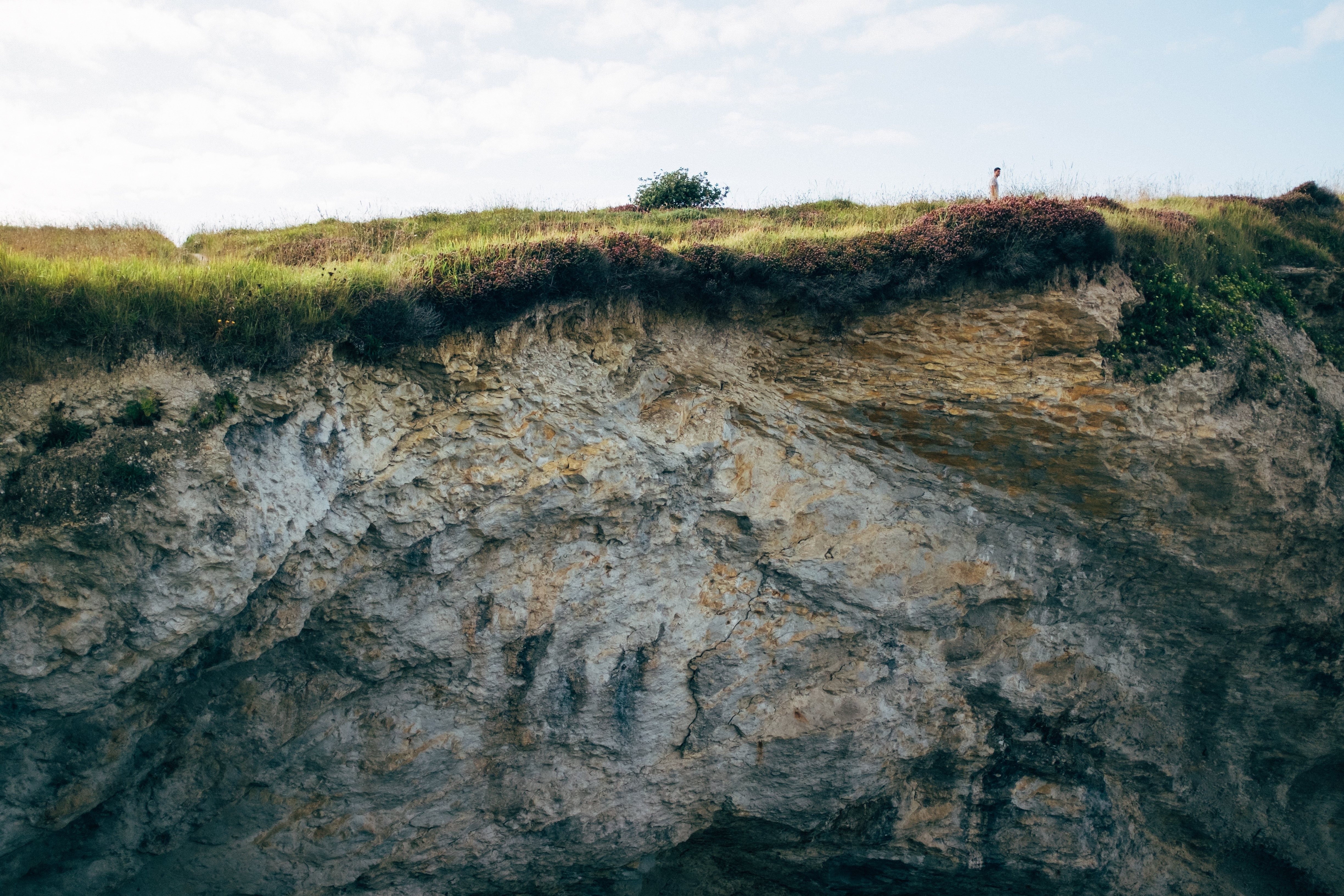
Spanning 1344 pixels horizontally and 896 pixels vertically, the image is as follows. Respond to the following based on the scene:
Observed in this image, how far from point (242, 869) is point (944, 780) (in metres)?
9.00

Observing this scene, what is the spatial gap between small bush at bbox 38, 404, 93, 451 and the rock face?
83 centimetres

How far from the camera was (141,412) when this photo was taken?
Answer: 24.2ft

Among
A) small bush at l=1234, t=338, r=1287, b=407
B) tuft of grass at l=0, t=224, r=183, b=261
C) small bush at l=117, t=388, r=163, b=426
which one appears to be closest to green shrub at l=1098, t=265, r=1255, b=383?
small bush at l=1234, t=338, r=1287, b=407

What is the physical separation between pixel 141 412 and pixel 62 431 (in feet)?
2.24

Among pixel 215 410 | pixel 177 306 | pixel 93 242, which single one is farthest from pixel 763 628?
pixel 93 242

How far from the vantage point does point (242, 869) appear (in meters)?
8.58

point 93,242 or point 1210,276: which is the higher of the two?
point 93,242

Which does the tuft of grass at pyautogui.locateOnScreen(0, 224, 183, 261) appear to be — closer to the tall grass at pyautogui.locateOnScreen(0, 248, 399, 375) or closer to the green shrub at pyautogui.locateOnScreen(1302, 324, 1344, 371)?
the tall grass at pyautogui.locateOnScreen(0, 248, 399, 375)

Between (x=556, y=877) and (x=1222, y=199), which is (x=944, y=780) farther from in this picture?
(x=1222, y=199)

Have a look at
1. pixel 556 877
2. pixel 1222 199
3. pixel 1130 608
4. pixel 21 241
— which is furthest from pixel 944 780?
pixel 21 241

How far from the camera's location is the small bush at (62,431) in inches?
279

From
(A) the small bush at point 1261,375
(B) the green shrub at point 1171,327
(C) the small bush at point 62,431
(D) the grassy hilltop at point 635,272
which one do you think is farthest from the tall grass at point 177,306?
(A) the small bush at point 1261,375

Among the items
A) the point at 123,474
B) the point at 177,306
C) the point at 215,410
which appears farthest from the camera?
the point at 177,306

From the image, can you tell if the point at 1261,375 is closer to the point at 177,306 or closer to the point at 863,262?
the point at 863,262
